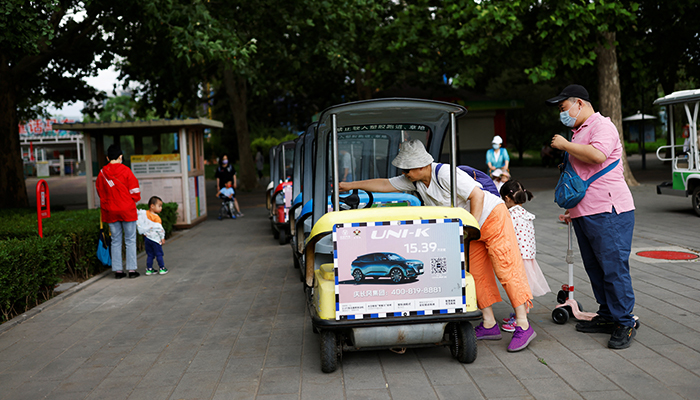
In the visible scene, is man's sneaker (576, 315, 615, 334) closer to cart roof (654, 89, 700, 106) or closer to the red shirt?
the red shirt

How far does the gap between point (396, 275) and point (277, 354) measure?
4.46 feet

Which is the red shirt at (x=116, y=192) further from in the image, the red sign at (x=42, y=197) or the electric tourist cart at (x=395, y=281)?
the electric tourist cart at (x=395, y=281)

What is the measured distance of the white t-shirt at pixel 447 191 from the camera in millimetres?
4758

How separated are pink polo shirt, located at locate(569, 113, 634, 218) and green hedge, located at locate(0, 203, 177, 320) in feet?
18.4

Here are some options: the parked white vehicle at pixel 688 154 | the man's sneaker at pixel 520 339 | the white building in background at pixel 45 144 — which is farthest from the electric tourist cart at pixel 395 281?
the white building in background at pixel 45 144

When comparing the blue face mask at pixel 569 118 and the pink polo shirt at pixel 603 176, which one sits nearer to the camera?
the pink polo shirt at pixel 603 176

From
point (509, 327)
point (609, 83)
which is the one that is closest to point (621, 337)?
point (509, 327)

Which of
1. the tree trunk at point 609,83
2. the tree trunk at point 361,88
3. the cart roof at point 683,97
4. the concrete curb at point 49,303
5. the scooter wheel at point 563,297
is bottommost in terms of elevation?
the concrete curb at point 49,303

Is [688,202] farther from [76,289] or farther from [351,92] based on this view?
[351,92]

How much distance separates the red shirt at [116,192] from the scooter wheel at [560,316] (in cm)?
584

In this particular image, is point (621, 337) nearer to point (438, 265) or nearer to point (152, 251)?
point (438, 265)

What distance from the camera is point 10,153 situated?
679 inches

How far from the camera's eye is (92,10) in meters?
15.9

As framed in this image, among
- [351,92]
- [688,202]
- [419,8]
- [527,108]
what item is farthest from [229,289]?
[527,108]
